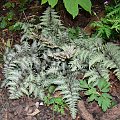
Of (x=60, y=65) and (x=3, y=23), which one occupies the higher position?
(x=3, y=23)

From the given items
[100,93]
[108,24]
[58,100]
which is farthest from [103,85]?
[108,24]

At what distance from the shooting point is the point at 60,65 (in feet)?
14.0

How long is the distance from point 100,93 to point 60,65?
2.15 feet

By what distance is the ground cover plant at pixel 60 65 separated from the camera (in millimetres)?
3969

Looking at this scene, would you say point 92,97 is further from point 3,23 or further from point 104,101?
point 3,23

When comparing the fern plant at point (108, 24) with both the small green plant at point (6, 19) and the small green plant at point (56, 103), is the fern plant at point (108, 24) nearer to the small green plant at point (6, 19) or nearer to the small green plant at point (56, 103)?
the small green plant at point (56, 103)

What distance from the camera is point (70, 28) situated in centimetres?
457

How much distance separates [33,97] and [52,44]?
72 centimetres

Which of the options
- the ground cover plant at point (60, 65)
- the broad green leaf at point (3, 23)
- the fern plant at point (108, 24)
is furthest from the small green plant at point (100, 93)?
the broad green leaf at point (3, 23)

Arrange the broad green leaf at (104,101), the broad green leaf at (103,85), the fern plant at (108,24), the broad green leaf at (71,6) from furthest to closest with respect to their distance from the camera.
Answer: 1. the fern plant at (108,24)
2. the broad green leaf at (103,85)
3. the broad green leaf at (104,101)
4. the broad green leaf at (71,6)

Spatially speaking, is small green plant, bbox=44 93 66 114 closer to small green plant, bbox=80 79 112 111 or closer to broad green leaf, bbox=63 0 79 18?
small green plant, bbox=80 79 112 111

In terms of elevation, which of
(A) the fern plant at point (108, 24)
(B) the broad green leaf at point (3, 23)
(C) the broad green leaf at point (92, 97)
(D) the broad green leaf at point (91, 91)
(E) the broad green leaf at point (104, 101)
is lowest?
(E) the broad green leaf at point (104, 101)

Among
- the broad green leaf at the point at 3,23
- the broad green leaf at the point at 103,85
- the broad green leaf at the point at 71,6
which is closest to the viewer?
the broad green leaf at the point at 71,6

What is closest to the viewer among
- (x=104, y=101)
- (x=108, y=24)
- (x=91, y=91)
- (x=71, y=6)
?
(x=71, y=6)
